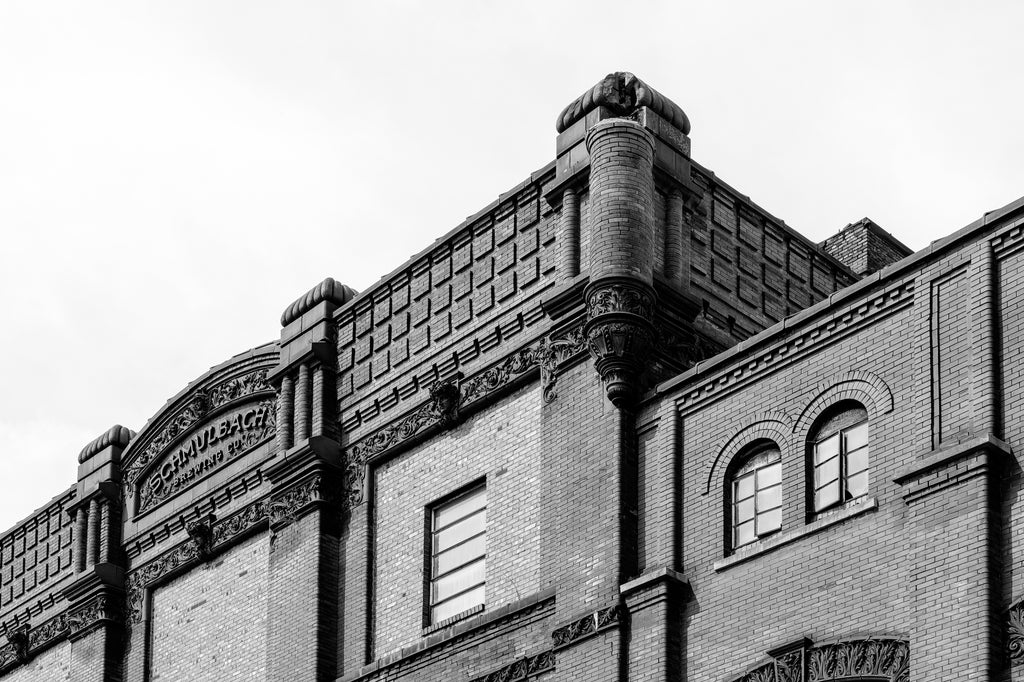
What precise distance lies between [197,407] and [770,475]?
12.8 meters

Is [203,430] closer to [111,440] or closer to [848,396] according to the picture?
[111,440]

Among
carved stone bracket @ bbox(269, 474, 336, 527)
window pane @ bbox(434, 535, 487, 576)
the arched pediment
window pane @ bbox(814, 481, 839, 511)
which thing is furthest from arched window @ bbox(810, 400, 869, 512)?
the arched pediment

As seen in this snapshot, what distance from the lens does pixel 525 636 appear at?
27.1 metres

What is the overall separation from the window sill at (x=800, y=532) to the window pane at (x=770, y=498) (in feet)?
1.59

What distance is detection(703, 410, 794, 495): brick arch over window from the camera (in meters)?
25.0

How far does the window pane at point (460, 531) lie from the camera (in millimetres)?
29000

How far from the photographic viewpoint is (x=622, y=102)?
2952cm

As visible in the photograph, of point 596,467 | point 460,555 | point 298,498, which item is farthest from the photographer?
point 298,498

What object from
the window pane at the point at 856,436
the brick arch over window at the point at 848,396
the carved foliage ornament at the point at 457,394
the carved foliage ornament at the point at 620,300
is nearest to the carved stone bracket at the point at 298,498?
the carved foliage ornament at the point at 457,394

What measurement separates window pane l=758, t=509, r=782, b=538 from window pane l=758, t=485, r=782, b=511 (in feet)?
0.27

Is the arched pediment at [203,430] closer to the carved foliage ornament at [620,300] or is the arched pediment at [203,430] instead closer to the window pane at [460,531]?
the window pane at [460,531]

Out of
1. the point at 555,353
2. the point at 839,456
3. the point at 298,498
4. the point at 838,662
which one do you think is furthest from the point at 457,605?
→ the point at 838,662

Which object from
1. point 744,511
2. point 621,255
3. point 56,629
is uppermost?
point 621,255

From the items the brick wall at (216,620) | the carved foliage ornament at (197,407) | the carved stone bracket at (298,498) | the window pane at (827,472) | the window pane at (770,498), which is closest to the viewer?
the window pane at (827,472)
